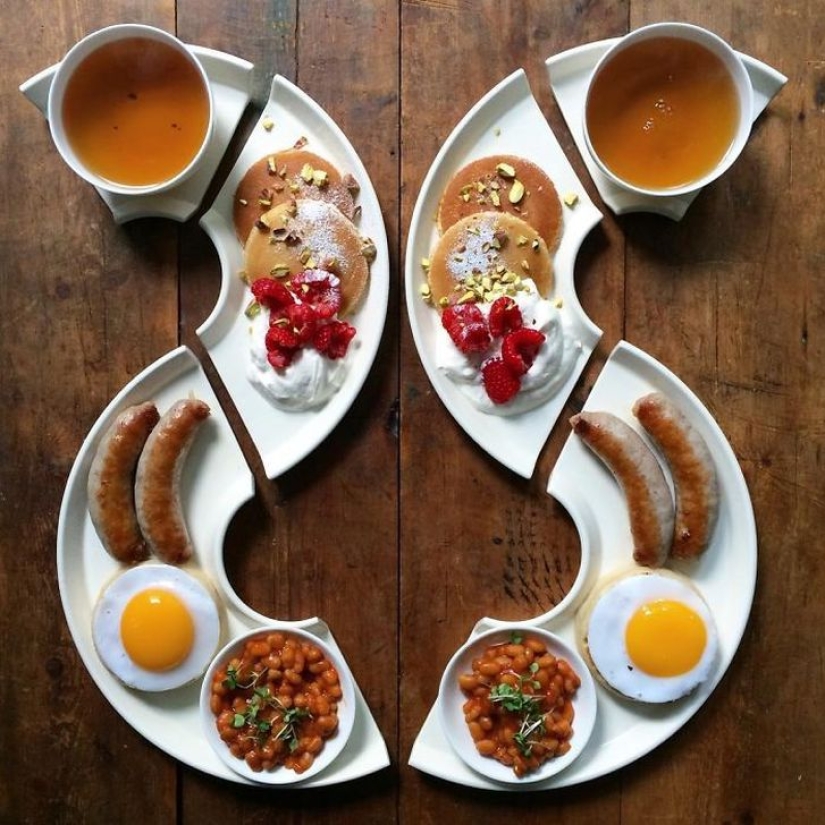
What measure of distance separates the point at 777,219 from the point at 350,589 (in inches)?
64.2

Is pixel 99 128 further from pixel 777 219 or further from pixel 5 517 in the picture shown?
pixel 777 219

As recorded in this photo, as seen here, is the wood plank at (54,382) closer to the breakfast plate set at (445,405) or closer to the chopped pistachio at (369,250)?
the breakfast plate set at (445,405)

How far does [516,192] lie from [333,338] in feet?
2.13

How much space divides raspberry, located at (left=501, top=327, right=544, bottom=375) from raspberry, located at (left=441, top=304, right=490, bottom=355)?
0.20 ft

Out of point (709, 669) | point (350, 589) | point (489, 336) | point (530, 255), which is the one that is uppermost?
point (530, 255)

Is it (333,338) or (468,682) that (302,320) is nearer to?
(333,338)

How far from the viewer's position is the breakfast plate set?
224cm

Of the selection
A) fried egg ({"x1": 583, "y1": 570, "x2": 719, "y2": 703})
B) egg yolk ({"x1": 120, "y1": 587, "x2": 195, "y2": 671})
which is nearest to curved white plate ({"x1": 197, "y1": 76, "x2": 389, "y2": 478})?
egg yolk ({"x1": 120, "y1": 587, "x2": 195, "y2": 671})

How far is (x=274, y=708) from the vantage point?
2.20 m

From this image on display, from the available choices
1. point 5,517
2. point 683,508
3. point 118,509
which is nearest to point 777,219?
point 683,508

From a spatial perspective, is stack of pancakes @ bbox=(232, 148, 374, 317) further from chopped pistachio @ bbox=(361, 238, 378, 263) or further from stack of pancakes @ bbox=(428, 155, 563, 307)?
stack of pancakes @ bbox=(428, 155, 563, 307)

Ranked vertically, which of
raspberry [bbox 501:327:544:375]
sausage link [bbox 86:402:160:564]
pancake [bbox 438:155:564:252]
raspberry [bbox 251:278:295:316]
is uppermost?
pancake [bbox 438:155:564:252]

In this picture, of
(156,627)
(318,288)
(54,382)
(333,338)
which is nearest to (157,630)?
(156,627)

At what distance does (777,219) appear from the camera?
232 centimetres
